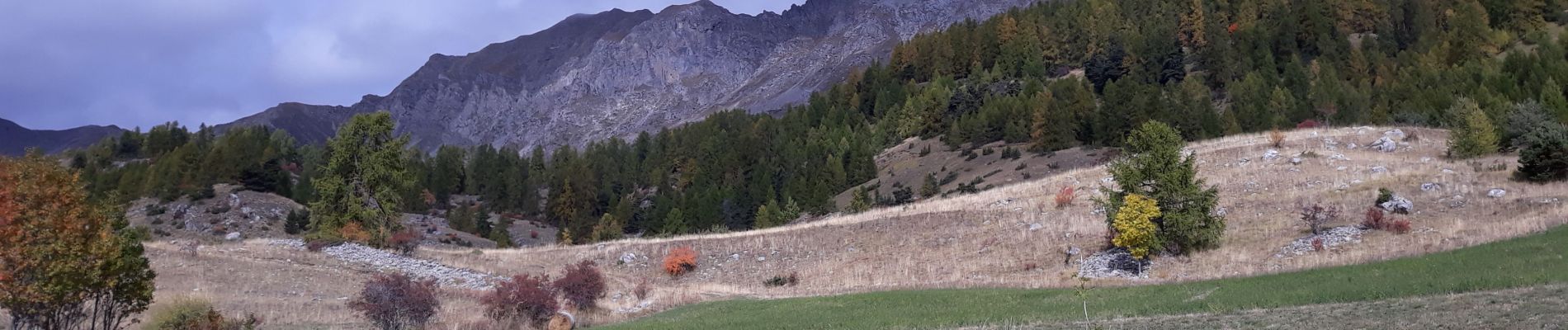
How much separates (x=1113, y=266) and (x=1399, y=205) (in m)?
10.2

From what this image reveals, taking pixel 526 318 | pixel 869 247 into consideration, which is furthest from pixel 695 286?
pixel 526 318

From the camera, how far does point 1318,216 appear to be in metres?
29.8

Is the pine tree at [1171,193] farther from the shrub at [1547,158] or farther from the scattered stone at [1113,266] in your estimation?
the shrub at [1547,158]

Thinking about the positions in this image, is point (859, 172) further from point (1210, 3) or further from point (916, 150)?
point (1210, 3)

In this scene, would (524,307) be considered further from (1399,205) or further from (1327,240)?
(1399,205)

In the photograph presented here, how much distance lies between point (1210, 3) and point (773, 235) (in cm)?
9717

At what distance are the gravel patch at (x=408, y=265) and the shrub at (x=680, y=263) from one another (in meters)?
8.07

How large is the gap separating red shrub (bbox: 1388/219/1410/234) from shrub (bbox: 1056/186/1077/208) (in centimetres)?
1342

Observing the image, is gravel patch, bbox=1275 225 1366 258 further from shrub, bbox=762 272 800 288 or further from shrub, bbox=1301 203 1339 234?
shrub, bbox=762 272 800 288

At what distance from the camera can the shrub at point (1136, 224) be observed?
28.2 m

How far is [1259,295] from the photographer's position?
18.0 metres

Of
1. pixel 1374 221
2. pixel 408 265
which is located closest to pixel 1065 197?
pixel 1374 221

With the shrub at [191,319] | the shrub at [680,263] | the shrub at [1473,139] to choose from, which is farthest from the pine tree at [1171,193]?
the shrub at [191,319]

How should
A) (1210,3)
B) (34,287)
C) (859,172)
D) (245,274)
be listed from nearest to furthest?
(34,287), (245,274), (859,172), (1210,3)
